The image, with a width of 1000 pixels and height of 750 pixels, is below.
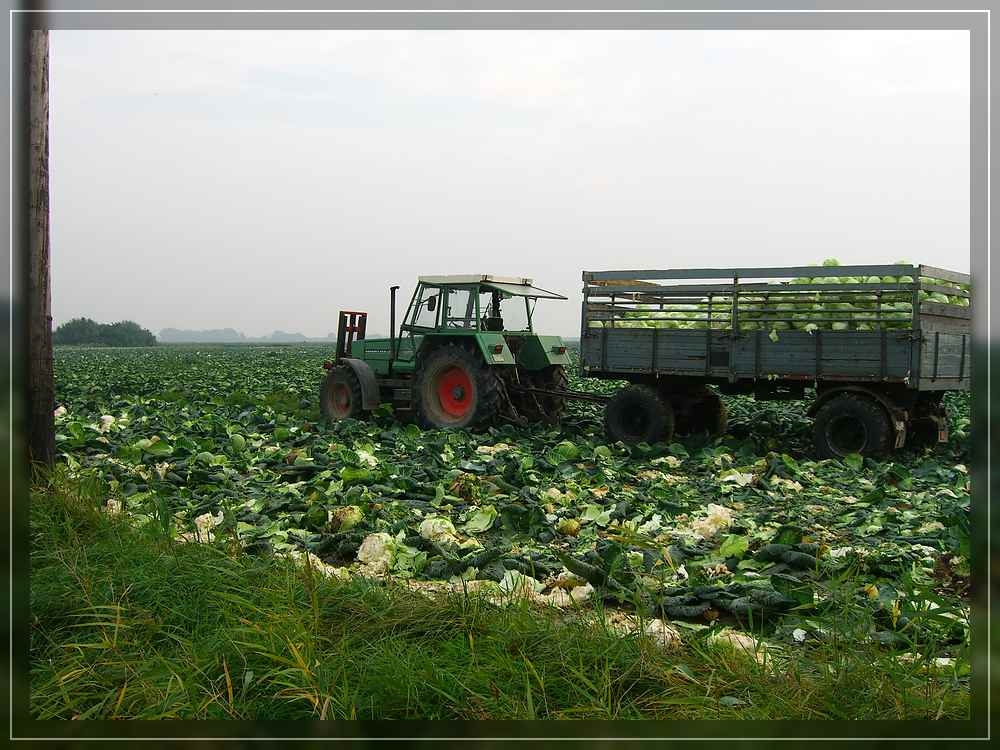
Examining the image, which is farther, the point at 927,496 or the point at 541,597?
the point at 927,496

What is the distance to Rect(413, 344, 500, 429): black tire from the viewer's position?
11.6 metres

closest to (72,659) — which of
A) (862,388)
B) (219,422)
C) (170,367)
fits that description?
(219,422)

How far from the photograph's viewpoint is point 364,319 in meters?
14.1

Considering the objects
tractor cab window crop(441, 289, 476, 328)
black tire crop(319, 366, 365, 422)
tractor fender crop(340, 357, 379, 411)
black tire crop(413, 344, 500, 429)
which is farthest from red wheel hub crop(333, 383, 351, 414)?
tractor cab window crop(441, 289, 476, 328)

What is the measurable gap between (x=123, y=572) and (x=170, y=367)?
28.7 m

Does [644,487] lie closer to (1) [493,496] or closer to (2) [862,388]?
(1) [493,496]

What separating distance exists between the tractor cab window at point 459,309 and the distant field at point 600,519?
163 centimetres

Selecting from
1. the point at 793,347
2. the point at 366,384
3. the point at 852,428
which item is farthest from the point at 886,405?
the point at 366,384

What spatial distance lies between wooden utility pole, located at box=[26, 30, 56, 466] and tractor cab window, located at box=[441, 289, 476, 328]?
657cm

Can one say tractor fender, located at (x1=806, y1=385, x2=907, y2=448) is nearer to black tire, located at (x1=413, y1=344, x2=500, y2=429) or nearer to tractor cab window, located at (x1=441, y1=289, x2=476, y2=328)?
black tire, located at (x1=413, y1=344, x2=500, y2=429)

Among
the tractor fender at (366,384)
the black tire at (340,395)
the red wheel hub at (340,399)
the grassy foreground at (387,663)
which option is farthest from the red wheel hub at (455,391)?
the grassy foreground at (387,663)

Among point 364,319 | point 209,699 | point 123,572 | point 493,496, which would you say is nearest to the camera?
point 209,699

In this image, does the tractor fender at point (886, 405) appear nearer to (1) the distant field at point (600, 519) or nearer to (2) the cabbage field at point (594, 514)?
(1) the distant field at point (600, 519)

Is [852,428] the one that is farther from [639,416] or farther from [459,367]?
[459,367]
